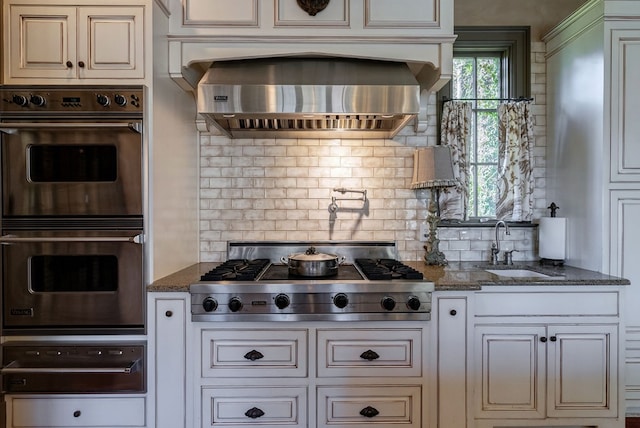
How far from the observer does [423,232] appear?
8.52 ft

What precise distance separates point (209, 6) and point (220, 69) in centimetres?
36

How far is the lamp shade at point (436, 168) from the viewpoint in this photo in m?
2.31

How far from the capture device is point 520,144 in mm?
2594

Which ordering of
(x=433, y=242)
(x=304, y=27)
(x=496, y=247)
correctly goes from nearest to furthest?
1. (x=304, y=27)
2. (x=433, y=242)
3. (x=496, y=247)

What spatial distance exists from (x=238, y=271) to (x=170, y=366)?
1.89 ft

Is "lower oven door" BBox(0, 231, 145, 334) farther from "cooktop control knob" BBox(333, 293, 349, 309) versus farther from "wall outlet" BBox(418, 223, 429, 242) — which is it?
"wall outlet" BBox(418, 223, 429, 242)

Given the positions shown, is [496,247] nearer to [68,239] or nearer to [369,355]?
[369,355]

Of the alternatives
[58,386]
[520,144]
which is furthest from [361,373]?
[520,144]

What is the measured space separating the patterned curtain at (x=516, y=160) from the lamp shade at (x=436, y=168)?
1.81 feet

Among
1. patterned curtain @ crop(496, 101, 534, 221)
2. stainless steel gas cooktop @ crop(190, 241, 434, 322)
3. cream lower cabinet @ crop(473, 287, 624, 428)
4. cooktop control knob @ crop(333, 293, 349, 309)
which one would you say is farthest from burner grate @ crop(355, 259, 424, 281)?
patterned curtain @ crop(496, 101, 534, 221)

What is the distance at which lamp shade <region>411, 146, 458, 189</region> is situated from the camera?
2.31 m

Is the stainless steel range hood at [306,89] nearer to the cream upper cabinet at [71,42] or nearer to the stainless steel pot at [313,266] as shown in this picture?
the cream upper cabinet at [71,42]

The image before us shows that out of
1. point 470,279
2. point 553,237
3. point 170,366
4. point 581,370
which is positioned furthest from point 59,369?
point 553,237

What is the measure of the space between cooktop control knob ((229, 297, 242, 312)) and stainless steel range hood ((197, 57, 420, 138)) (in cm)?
98
